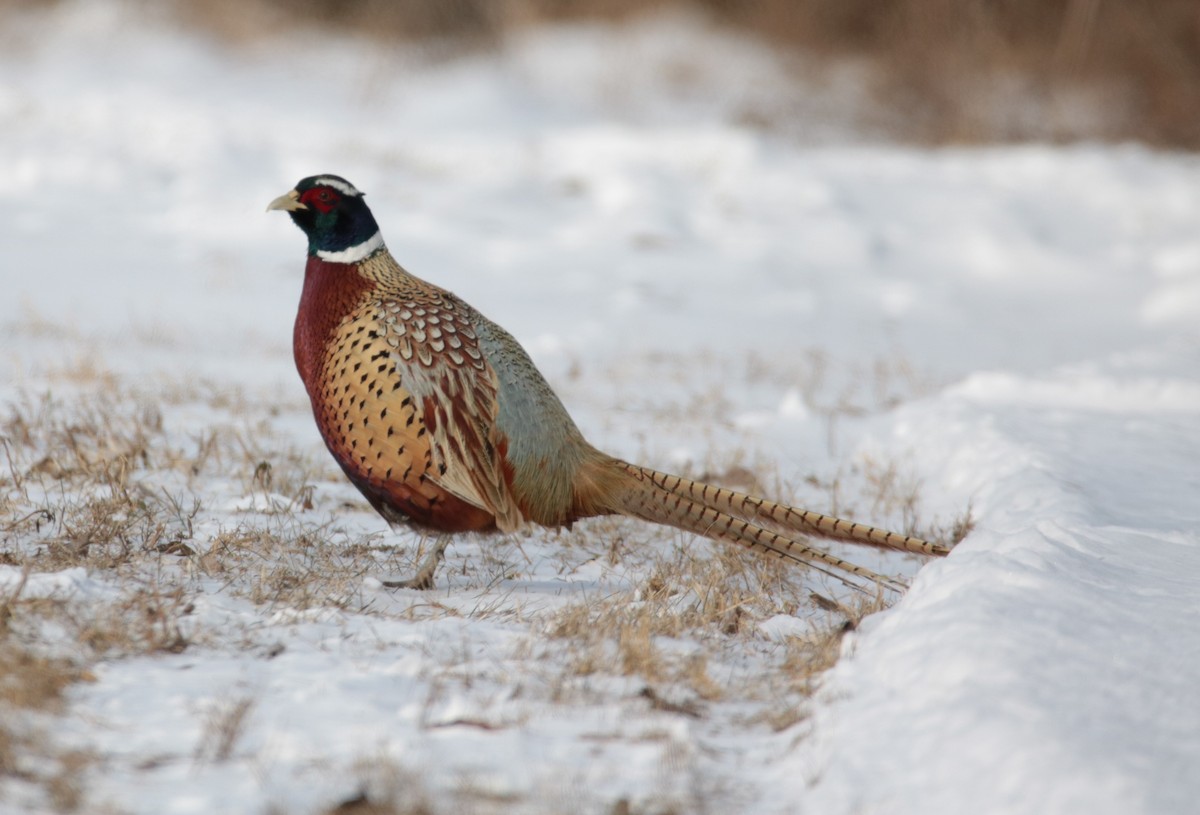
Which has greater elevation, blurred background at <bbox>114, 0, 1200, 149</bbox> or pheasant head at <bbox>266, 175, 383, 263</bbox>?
blurred background at <bbox>114, 0, 1200, 149</bbox>

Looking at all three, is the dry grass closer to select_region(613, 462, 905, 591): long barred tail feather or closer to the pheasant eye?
select_region(613, 462, 905, 591): long barred tail feather

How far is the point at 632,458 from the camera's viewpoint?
4.52 m

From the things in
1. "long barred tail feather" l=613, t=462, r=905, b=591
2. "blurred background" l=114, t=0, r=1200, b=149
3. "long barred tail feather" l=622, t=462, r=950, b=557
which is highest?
"blurred background" l=114, t=0, r=1200, b=149

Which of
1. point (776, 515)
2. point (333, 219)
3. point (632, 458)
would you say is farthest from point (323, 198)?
point (632, 458)

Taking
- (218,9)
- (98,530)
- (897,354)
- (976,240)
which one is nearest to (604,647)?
(98,530)

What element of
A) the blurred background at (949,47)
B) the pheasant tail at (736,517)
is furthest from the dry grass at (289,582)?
the blurred background at (949,47)

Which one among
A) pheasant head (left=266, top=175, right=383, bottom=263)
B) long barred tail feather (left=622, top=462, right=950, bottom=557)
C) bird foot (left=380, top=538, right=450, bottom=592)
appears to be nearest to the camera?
long barred tail feather (left=622, top=462, right=950, bottom=557)

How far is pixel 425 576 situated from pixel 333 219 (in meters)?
1.03

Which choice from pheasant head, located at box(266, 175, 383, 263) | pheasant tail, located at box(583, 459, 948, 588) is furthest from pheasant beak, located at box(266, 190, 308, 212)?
pheasant tail, located at box(583, 459, 948, 588)

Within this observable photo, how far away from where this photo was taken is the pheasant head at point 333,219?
3.37 m

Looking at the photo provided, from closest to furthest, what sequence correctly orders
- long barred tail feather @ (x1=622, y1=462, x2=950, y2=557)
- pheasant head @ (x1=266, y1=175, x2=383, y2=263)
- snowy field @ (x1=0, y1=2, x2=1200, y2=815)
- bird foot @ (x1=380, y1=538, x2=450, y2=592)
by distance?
snowy field @ (x1=0, y1=2, x2=1200, y2=815)
long barred tail feather @ (x1=622, y1=462, x2=950, y2=557)
bird foot @ (x1=380, y1=538, x2=450, y2=592)
pheasant head @ (x1=266, y1=175, x2=383, y2=263)

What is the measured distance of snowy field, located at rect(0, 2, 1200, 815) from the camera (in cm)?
204

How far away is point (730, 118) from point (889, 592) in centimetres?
926

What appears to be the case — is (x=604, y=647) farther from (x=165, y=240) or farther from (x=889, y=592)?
(x=165, y=240)
